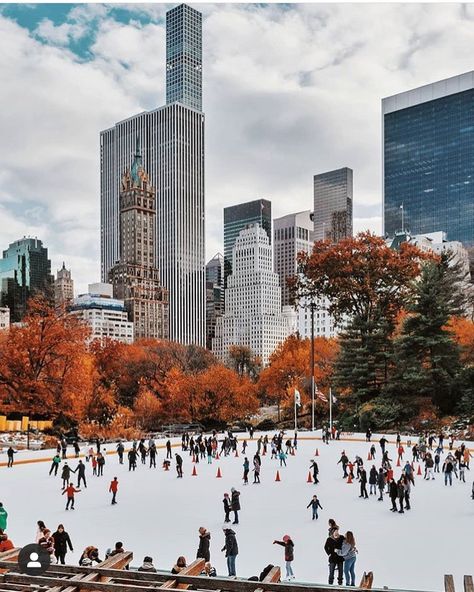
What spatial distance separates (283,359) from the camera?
69875mm

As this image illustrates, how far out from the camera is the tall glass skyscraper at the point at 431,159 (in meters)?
181

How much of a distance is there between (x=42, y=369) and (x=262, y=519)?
33.9 meters

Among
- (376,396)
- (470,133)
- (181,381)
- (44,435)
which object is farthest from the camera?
(470,133)

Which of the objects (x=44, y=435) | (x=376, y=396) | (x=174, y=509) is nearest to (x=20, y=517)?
(x=174, y=509)

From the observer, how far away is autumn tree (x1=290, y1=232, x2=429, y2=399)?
5419 cm

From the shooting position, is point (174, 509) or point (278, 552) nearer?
point (278, 552)

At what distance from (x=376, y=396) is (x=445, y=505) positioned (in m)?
32.5

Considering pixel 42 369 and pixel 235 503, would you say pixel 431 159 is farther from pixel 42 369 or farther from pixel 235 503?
pixel 235 503

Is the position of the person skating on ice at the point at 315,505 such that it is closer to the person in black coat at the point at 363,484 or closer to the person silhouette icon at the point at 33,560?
the person in black coat at the point at 363,484

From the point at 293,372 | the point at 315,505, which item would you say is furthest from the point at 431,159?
the point at 315,505

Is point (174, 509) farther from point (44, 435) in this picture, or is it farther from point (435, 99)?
point (435, 99)

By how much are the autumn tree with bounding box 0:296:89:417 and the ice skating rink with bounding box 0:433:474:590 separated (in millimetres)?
17836

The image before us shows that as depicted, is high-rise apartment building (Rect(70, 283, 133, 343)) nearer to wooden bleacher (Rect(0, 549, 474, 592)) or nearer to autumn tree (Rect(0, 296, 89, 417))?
autumn tree (Rect(0, 296, 89, 417))

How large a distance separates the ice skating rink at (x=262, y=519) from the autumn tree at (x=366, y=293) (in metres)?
24.0
